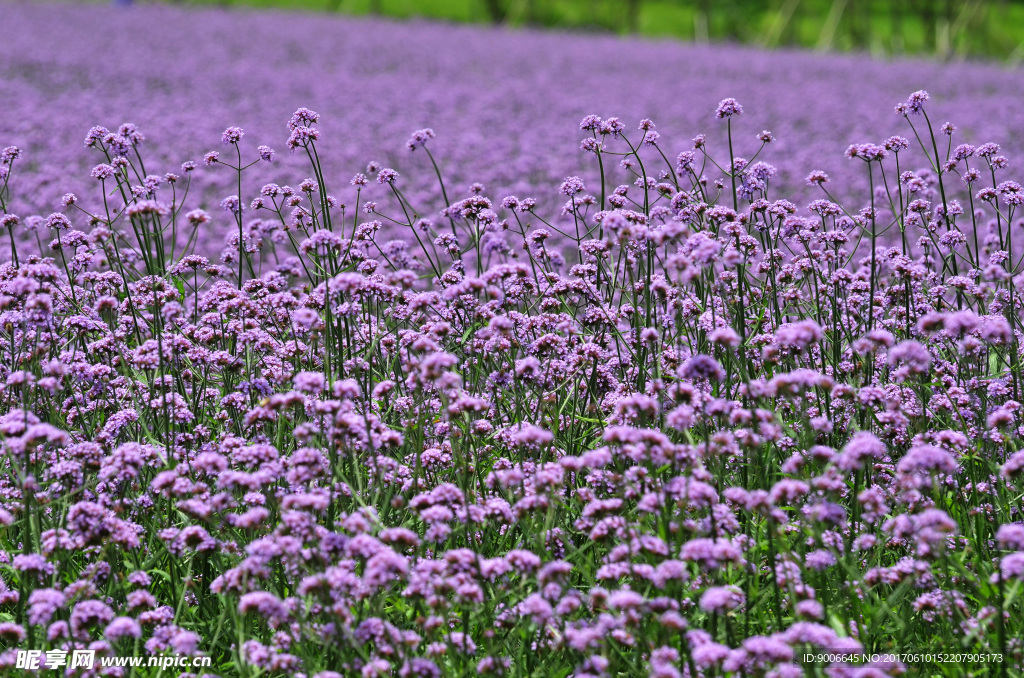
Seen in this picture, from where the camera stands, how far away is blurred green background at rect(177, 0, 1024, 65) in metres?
28.1

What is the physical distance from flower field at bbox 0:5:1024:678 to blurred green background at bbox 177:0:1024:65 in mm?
24501

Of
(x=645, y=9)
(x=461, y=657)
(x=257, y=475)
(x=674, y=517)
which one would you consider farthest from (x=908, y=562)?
(x=645, y=9)

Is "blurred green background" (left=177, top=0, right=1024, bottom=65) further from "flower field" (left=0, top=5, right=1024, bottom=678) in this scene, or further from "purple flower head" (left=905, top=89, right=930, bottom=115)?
"flower field" (left=0, top=5, right=1024, bottom=678)

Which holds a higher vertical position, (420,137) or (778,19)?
(778,19)

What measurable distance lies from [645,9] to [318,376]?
46.9 metres

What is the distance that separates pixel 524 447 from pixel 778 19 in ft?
97.1

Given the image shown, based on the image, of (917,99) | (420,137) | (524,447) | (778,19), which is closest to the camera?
(524,447)

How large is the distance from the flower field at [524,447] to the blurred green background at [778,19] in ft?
80.4

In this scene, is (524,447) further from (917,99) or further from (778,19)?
(778,19)

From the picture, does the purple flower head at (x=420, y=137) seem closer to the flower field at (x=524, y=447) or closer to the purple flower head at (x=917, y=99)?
the flower field at (x=524, y=447)

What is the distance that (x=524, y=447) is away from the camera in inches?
121

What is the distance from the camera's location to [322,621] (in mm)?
2467

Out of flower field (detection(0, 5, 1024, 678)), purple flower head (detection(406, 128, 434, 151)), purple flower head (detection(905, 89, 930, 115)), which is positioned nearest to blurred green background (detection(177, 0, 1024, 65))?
purple flower head (detection(905, 89, 930, 115))

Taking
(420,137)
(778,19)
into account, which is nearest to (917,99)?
(420,137)
